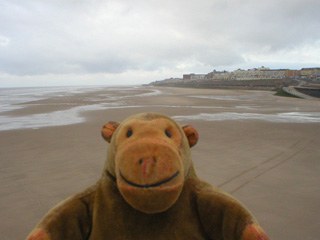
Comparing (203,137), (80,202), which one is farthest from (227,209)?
(203,137)

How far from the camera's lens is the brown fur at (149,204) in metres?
1.23

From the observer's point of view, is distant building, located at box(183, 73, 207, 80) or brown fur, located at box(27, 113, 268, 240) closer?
brown fur, located at box(27, 113, 268, 240)

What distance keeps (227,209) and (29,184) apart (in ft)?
12.1

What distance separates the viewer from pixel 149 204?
1.20 m

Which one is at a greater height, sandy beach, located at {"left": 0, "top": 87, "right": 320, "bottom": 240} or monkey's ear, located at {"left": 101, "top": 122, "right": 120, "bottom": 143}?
monkey's ear, located at {"left": 101, "top": 122, "right": 120, "bottom": 143}

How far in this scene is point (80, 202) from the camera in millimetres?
1492

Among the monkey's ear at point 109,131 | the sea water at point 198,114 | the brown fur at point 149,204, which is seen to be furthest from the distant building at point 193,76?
the brown fur at point 149,204

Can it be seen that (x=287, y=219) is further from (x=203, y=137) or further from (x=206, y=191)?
(x=203, y=137)

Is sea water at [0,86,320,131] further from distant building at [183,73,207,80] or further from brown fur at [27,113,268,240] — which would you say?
distant building at [183,73,207,80]

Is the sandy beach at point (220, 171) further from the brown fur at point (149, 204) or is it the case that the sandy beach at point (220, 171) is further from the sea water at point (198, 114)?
the sea water at point (198, 114)

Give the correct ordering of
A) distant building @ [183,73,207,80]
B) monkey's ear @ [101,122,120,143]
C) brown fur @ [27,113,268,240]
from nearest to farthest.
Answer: brown fur @ [27,113,268,240]
monkey's ear @ [101,122,120,143]
distant building @ [183,73,207,80]

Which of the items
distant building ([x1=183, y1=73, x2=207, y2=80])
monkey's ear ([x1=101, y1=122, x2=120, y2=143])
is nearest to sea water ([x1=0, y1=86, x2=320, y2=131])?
monkey's ear ([x1=101, y1=122, x2=120, y2=143])

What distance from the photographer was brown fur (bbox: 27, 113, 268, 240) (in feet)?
4.02

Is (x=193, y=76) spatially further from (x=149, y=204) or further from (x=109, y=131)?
(x=149, y=204)
